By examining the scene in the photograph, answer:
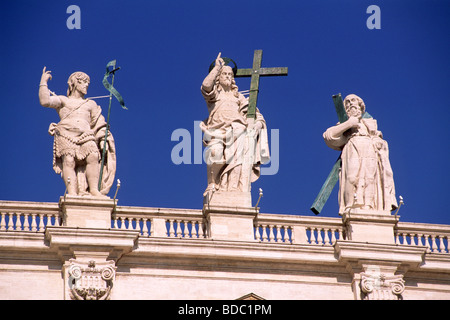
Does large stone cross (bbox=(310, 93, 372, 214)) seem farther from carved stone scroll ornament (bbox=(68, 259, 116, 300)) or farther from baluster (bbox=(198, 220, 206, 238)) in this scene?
carved stone scroll ornament (bbox=(68, 259, 116, 300))

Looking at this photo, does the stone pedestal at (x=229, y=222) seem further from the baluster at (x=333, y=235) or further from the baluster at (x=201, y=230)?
the baluster at (x=333, y=235)

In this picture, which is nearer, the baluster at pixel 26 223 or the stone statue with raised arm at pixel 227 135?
the baluster at pixel 26 223

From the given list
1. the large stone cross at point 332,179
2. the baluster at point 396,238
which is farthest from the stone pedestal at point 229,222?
the baluster at point 396,238

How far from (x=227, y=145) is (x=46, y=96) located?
13.5ft

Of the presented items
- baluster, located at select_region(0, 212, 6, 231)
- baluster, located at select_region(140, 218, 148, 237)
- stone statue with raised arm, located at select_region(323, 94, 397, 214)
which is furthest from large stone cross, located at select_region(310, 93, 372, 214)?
baluster, located at select_region(0, 212, 6, 231)

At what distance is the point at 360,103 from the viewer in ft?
142

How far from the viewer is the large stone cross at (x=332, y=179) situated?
4272 centimetres

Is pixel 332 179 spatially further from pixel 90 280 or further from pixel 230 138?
pixel 90 280

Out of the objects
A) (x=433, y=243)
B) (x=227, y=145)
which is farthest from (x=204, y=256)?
(x=433, y=243)

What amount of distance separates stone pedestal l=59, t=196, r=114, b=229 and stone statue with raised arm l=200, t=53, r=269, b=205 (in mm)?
2529

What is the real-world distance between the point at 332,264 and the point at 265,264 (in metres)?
1.45

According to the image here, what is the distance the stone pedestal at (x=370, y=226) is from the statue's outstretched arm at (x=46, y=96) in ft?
22.0
